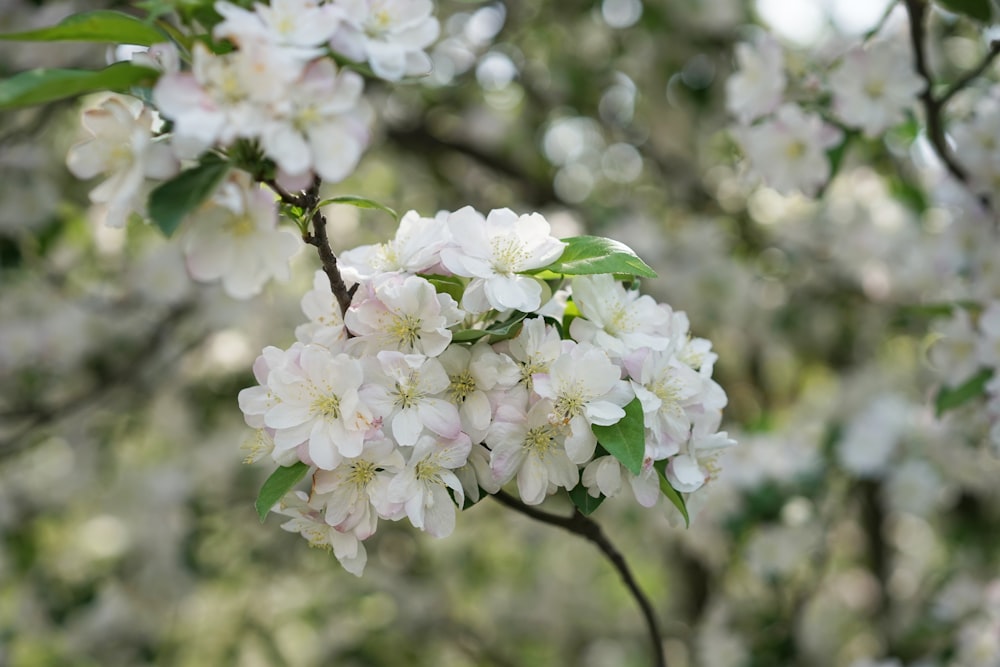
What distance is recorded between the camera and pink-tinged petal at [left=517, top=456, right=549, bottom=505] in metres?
0.93

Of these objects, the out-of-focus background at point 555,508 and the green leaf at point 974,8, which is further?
the out-of-focus background at point 555,508

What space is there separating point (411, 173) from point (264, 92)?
271 cm

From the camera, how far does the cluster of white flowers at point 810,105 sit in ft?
5.27

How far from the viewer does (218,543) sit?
3035 mm

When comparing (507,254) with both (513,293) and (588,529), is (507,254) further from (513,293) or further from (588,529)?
(588,529)

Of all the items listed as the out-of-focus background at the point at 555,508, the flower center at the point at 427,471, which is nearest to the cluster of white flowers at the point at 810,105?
the out-of-focus background at the point at 555,508

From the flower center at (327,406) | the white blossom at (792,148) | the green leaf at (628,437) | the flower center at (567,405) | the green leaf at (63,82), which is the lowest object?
the white blossom at (792,148)

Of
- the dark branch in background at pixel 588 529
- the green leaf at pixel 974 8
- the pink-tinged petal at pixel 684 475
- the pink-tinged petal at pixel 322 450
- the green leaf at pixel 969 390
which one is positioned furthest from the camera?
the green leaf at pixel 969 390

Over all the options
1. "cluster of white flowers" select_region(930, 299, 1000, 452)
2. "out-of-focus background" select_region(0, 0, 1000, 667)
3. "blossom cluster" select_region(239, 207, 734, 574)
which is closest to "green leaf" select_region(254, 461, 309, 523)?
"blossom cluster" select_region(239, 207, 734, 574)

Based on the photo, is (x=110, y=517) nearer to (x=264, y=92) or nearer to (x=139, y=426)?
(x=139, y=426)

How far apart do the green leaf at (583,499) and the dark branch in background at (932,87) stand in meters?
1.06

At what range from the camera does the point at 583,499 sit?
0.96m

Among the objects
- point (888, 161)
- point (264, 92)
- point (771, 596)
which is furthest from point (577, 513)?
point (888, 161)

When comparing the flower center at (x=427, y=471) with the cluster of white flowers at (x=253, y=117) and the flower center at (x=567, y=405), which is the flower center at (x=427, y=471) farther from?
the cluster of white flowers at (x=253, y=117)
